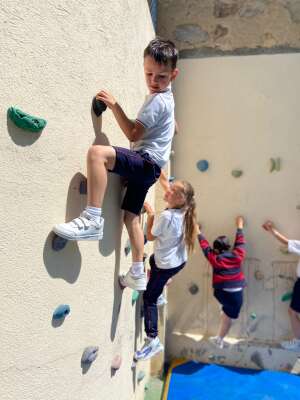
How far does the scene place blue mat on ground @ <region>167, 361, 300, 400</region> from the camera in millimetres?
2955

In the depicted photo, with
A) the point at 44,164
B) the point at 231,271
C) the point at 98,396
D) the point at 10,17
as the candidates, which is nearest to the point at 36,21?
the point at 10,17

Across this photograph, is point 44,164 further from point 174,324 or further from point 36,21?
point 174,324

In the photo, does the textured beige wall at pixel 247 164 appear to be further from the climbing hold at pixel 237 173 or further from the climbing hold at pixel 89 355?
the climbing hold at pixel 89 355

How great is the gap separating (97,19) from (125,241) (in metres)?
1.20

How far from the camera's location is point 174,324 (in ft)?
11.3

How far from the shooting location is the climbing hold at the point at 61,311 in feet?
4.61

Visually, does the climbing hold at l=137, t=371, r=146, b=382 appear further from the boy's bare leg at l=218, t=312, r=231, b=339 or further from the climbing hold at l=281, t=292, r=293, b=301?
the climbing hold at l=281, t=292, r=293, b=301

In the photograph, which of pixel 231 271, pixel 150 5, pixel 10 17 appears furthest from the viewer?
pixel 231 271

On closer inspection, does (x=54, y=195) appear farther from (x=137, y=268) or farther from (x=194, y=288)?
(x=194, y=288)

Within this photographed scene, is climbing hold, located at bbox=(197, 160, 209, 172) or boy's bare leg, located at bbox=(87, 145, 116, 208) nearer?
boy's bare leg, located at bbox=(87, 145, 116, 208)

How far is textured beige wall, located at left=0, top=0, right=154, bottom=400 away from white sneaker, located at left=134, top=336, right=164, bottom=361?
0.51 metres

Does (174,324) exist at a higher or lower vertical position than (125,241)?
lower

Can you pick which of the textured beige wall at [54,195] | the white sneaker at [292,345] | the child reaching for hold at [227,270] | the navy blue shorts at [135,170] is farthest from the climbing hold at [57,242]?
the white sneaker at [292,345]

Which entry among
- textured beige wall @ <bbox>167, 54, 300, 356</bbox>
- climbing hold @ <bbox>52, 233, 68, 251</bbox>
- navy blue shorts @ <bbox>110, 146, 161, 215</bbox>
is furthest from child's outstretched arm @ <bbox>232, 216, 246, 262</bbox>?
climbing hold @ <bbox>52, 233, 68, 251</bbox>
